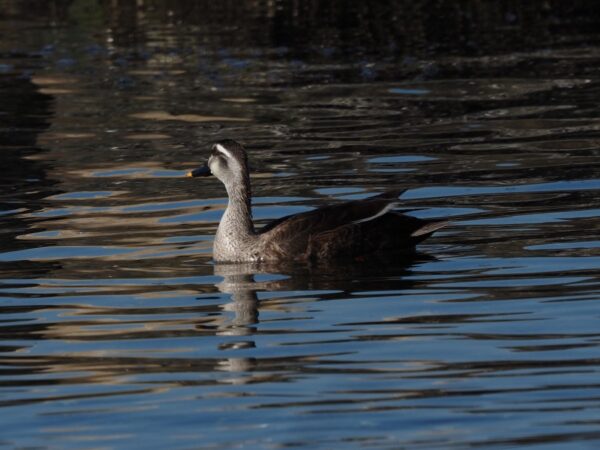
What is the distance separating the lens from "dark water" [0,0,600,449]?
8.73 metres

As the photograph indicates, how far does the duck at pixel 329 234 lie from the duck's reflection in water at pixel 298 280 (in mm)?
114

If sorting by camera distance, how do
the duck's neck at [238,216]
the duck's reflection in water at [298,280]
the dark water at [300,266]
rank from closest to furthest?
the dark water at [300,266], the duck's reflection in water at [298,280], the duck's neck at [238,216]

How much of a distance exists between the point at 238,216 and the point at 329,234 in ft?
3.23

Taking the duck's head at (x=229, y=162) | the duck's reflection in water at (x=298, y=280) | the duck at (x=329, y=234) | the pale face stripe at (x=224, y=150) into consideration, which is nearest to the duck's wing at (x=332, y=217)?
the duck at (x=329, y=234)

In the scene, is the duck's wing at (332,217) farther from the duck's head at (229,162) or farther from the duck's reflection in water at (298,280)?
the duck's head at (229,162)

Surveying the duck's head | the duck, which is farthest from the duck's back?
the duck's head

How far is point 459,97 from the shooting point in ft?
74.8

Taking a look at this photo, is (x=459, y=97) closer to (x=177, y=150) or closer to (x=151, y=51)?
(x=177, y=150)

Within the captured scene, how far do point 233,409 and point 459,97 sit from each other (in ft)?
47.5

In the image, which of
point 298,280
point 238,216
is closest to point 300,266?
point 298,280

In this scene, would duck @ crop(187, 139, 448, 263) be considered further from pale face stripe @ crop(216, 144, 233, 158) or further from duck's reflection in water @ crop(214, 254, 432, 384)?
pale face stripe @ crop(216, 144, 233, 158)

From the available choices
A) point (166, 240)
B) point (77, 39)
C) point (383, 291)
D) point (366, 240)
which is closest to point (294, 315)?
point (383, 291)

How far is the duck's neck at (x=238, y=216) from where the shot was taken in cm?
1371

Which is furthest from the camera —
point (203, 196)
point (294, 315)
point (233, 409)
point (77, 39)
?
point (77, 39)
